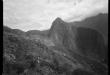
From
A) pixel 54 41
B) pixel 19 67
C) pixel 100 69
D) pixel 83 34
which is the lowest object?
pixel 100 69

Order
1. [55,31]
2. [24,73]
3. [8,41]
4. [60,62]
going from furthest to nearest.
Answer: [55,31] → [60,62] → [8,41] → [24,73]

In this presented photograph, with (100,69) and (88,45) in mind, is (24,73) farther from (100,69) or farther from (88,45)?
(88,45)

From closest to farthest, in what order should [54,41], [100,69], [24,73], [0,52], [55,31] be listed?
[0,52], [24,73], [100,69], [54,41], [55,31]

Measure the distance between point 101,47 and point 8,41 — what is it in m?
82.1

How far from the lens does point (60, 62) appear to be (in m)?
50.4

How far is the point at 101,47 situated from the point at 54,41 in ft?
148

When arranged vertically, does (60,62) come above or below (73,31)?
below

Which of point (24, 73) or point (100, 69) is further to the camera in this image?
point (100, 69)

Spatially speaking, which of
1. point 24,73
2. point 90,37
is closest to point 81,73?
point 24,73

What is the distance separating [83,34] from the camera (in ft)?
352

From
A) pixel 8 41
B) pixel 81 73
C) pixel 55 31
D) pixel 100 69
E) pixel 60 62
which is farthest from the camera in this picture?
pixel 55 31

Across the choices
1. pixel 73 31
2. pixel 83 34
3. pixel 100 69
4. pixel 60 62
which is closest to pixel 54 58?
pixel 60 62

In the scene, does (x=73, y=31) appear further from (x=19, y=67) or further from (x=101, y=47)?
(x=19, y=67)

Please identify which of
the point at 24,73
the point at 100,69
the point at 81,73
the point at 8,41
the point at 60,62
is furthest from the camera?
the point at 100,69
